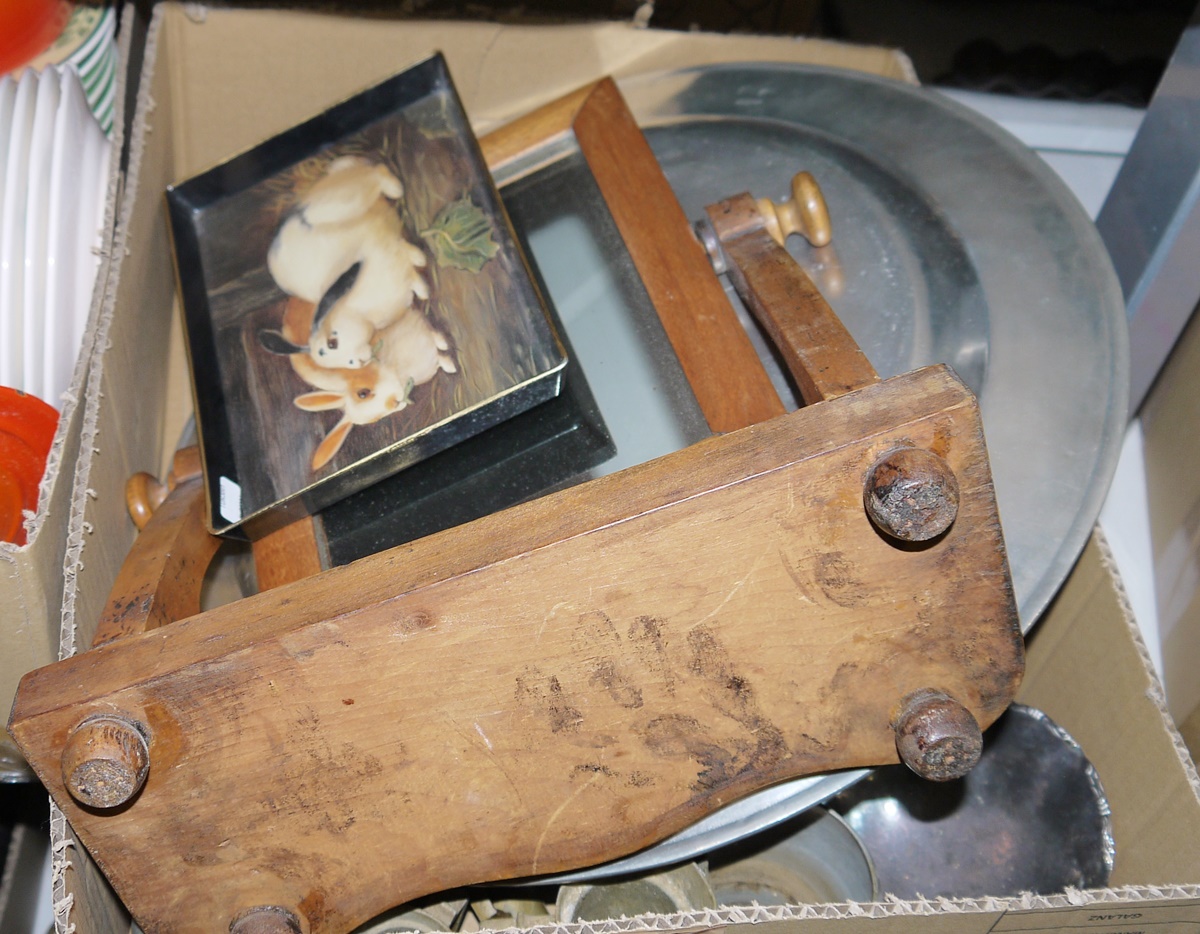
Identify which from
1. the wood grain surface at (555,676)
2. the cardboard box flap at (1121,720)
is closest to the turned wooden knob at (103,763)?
the wood grain surface at (555,676)

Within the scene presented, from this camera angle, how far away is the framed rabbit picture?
675 mm

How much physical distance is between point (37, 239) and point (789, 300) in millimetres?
621

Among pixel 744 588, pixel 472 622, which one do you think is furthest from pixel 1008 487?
pixel 472 622

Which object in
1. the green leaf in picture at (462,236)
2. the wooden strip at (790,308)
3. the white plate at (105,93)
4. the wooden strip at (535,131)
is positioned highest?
the white plate at (105,93)

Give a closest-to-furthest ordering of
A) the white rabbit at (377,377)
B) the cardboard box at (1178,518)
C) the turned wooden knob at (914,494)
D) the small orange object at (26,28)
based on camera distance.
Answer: the turned wooden knob at (914,494)
the white rabbit at (377,377)
the cardboard box at (1178,518)
the small orange object at (26,28)

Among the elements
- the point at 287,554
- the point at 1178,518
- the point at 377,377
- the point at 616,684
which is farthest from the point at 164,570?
the point at 1178,518

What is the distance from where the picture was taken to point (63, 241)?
33.9 inches

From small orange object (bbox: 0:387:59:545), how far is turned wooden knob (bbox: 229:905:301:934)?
353mm

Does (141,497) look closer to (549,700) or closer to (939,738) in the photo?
(549,700)

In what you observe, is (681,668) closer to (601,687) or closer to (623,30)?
(601,687)

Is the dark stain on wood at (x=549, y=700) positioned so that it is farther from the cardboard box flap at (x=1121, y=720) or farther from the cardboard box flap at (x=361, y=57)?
the cardboard box flap at (x=361, y=57)

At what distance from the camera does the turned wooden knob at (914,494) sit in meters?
0.46

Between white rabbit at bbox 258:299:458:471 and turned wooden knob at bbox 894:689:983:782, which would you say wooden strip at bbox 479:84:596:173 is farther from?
turned wooden knob at bbox 894:689:983:782

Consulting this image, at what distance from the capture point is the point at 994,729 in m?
0.88
